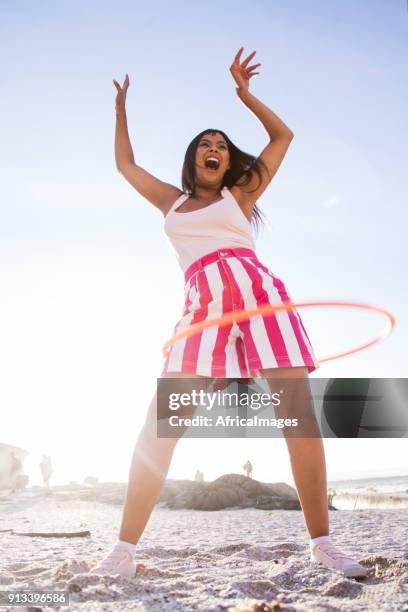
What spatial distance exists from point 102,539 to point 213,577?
7.85ft

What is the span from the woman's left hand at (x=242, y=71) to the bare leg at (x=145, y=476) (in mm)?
2005

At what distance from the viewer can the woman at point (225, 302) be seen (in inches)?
98.7

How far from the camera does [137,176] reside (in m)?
3.38

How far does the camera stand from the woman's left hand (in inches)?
136

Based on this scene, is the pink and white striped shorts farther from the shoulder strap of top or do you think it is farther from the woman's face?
the woman's face

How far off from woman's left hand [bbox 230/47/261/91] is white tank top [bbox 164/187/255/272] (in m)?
0.91

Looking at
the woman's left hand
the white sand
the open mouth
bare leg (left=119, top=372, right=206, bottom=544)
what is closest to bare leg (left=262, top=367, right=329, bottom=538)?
the white sand

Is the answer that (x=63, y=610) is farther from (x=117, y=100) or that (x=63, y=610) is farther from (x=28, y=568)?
(x=117, y=100)

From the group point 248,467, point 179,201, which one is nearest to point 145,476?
point 179,201

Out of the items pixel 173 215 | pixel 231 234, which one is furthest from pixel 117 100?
pixel 231 234

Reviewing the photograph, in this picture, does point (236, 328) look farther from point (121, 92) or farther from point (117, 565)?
point (121, 92)

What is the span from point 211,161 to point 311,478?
1.94 m

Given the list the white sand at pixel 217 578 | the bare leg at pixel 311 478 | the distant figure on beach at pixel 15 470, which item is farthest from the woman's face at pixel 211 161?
the distant figure on beach at pixel 15 470

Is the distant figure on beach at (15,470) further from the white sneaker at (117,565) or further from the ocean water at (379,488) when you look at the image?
the white sneaker at (117,565)
